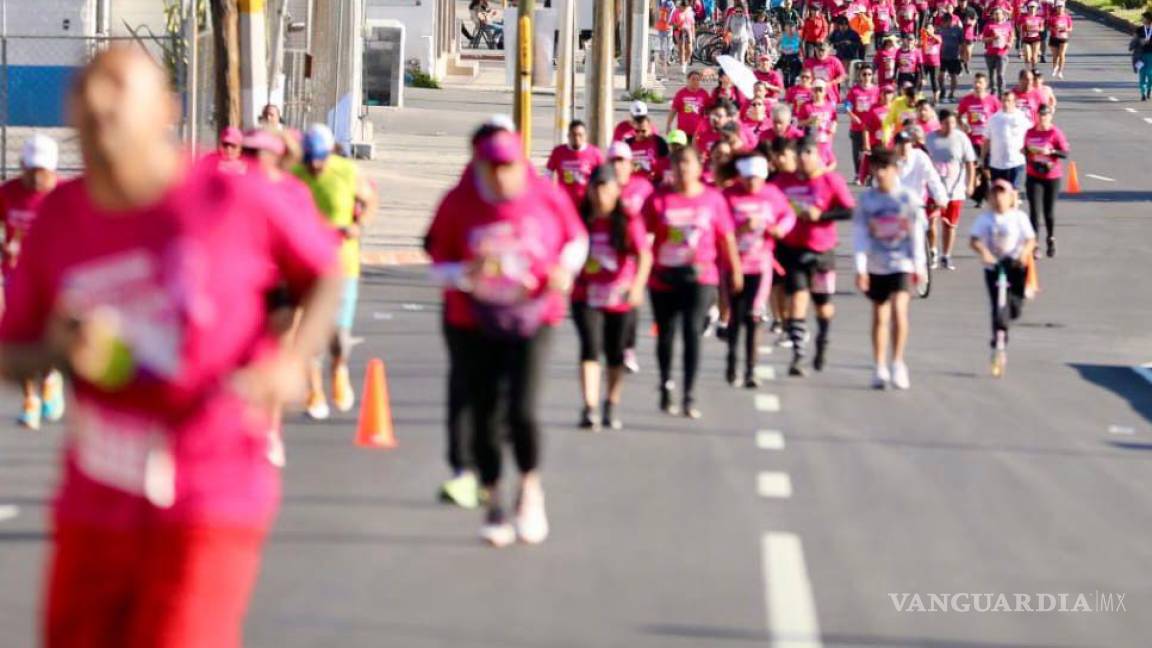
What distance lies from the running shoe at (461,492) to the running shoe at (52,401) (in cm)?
335

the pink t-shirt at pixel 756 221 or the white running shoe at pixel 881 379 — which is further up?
the pink t-shirt at pixel 756 221

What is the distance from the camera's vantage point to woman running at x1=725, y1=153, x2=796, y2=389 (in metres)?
15.3

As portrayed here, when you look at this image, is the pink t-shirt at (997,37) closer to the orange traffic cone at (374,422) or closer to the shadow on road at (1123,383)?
the shadow on road at (1123,383)

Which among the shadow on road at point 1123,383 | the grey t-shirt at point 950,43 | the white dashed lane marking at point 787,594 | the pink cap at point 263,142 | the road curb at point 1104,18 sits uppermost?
the road curb at point 1104,18

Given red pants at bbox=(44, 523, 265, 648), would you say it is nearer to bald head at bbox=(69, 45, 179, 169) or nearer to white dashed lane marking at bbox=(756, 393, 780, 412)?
bald head at bbox=(69, 45, 179, 169)

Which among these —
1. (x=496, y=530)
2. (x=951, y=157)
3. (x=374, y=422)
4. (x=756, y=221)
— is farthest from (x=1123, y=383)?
(x=496, y=530)

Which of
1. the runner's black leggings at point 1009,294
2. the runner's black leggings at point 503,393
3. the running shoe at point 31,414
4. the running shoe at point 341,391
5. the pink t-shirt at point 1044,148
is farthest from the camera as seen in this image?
the pink t-shirt at point 1044,148

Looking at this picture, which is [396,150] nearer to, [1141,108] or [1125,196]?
[1125,196]

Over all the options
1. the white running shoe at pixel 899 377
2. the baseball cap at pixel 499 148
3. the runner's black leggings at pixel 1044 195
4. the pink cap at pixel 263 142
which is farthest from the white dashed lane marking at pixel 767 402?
the runner's black leggings at pixel 1044 195

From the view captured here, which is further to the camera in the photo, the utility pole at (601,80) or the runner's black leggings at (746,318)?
the utility pole at (601,80)

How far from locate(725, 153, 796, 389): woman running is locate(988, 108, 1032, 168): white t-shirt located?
9307mm

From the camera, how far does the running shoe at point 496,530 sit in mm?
10141

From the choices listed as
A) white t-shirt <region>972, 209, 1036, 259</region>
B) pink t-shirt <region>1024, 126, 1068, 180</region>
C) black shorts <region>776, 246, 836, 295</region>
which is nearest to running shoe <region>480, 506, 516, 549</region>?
black shorts <region>776, 246, 836, 295</region>

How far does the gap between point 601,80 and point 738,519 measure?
16.8 metres
